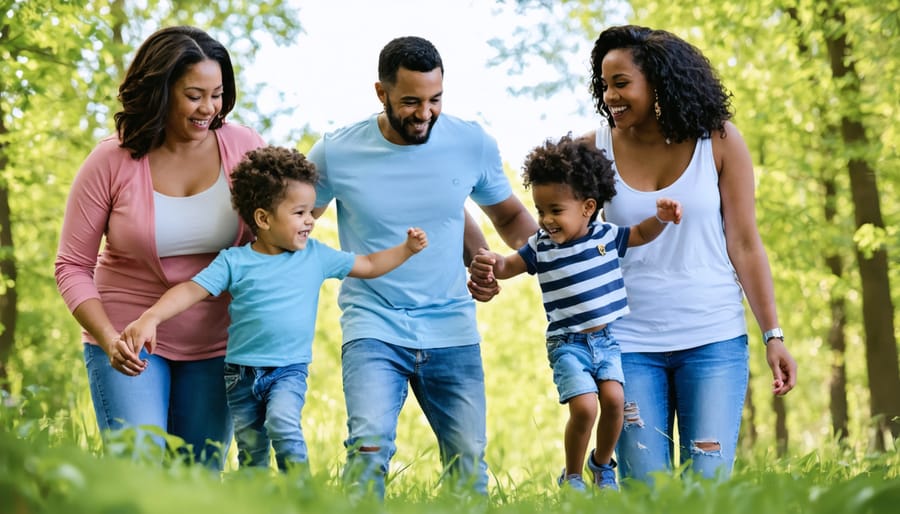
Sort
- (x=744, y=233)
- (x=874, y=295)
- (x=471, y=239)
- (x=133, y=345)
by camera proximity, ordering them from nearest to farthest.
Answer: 1. (x=133, y=345)
2. (x=744, y=233)
3. (x=471, y=239)
4. (x=874, y=295)

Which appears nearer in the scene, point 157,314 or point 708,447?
point 157,314

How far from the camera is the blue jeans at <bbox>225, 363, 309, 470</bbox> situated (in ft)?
14.3

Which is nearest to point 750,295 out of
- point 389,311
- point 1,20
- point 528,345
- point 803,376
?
point 389,311

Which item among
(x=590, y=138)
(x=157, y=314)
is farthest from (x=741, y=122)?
(x=157, y=314)

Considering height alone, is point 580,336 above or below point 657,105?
below

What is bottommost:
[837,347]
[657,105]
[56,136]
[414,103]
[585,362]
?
[837,347]

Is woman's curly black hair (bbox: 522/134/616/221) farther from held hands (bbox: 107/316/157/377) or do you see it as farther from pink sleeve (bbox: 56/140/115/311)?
pink sleeve (bbox: 56/140/115/311)

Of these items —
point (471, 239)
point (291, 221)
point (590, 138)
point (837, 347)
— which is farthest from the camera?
point (837, 347)

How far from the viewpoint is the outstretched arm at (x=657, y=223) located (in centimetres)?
452

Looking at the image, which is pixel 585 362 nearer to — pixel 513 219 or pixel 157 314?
pixel 513 219

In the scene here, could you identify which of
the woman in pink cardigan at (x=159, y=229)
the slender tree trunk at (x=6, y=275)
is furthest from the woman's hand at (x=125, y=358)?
the slender tree trunk at (x=6, y=275)

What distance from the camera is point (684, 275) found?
15.8 feet

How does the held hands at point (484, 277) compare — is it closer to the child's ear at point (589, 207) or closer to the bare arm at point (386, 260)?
the bare arm at point (386, 260)

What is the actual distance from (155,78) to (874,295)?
28.4 feet
